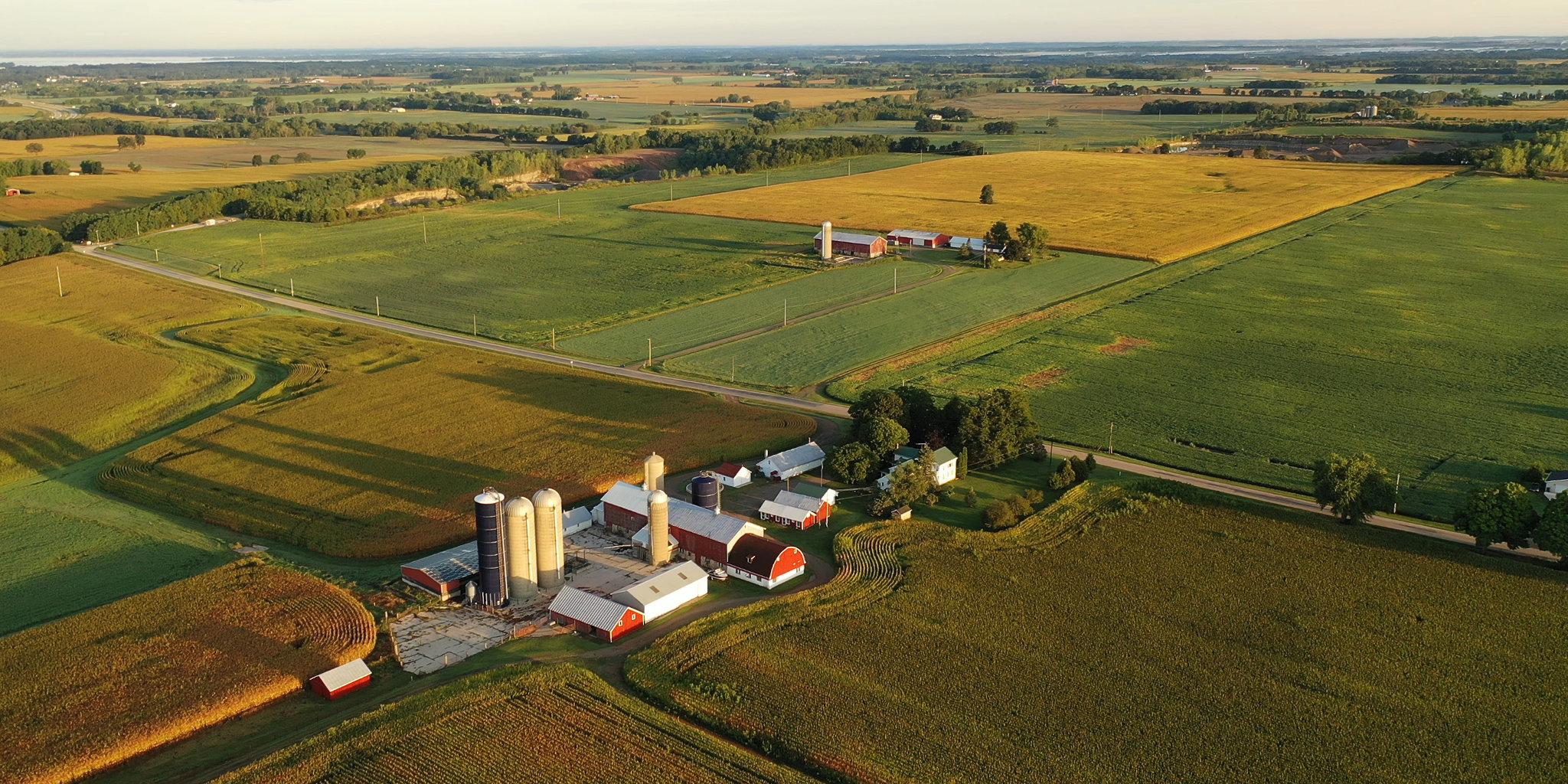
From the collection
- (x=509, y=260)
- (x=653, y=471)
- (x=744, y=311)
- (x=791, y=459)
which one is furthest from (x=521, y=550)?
(x=509, y=260)

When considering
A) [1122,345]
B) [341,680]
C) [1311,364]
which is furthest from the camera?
[1122,345]

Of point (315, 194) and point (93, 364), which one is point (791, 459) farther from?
point (315, 194)

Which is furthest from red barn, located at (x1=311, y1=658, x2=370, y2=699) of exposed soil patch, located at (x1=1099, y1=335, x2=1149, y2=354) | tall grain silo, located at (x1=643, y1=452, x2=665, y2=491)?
exposed soil patch, located at (x1=1099, y1=335, x2=1149, y2=354)

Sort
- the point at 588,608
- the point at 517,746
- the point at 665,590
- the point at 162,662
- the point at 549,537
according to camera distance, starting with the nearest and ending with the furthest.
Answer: the point at 517,746 → the point at 162,662 → the point at 588,608 → the point at 665,590 → the point at 549,537

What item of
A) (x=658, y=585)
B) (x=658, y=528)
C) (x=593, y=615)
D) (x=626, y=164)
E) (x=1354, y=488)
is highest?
(x=626, y=164)

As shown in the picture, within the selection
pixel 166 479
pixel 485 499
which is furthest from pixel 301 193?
pixel 485 499

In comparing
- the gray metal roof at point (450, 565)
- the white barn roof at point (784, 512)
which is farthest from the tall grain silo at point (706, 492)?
the gray metal roof at point (450, 565)

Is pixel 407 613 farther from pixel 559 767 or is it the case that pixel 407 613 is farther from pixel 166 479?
pixel 166 479
